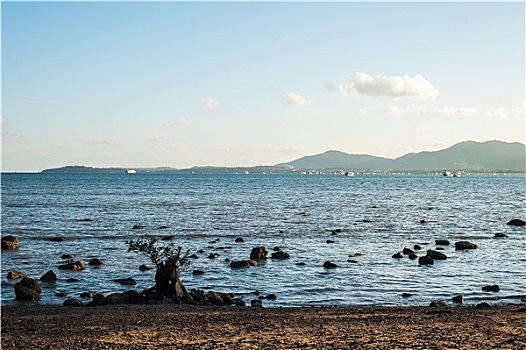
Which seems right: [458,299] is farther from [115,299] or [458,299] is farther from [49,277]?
[49,277]

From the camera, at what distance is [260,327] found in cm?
1797

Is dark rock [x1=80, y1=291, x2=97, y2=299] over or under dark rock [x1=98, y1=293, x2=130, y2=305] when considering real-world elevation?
under

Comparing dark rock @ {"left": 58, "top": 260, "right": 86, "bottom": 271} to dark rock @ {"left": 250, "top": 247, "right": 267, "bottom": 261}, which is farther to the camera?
dark rock @ {"left": 250, "top": 247, "right": 267, "bottom": 261}

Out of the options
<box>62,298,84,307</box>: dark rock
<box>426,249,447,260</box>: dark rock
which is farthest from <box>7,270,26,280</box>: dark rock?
<box>426,249,447,260</box>: dark rock

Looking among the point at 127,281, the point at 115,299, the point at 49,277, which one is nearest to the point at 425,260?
the point at 127,281

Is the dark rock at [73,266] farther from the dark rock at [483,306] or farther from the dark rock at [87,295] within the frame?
the dark rock at [483,306]

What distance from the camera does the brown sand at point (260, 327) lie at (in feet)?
51.3

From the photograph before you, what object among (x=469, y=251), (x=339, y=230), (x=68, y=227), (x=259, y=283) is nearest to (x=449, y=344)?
(x=259, y=283)

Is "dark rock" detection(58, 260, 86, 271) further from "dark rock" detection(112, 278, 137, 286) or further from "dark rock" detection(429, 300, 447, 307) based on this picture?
"dark rock" detection(429, 300, 447, 307)

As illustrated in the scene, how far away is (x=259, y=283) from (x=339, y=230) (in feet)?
82.7

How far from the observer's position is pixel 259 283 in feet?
94.6

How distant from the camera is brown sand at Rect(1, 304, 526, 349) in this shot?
15.6 meters

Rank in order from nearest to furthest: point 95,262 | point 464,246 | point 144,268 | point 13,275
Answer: point 13,275 < point 144,268 < point 95,262 < point 464,246

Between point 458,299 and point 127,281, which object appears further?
point 127,281
